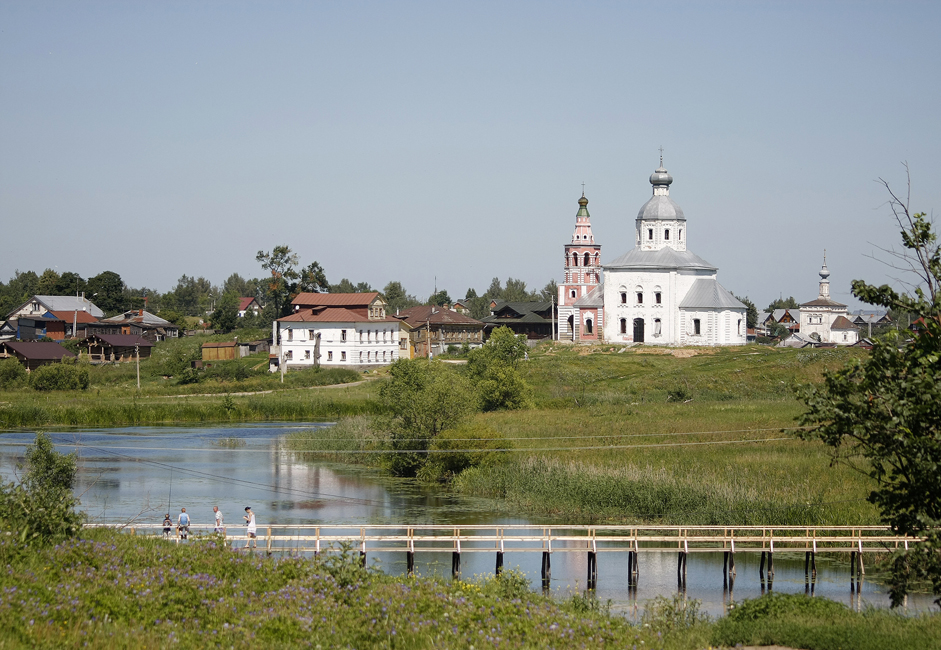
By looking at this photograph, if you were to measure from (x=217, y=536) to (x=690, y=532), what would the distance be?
15.8m

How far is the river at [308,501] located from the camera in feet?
94.0

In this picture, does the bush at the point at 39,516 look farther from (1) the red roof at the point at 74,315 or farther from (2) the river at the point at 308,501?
(1) the red roof at the point at 74,315

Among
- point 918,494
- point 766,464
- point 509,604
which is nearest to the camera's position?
point 918,494

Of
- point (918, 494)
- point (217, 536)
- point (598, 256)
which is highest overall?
point (598, 256)

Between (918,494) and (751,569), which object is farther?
(751,569)

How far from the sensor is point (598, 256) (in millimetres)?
107062

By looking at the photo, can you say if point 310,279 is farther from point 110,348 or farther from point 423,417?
point 423,417

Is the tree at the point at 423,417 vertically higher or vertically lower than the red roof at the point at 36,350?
lower

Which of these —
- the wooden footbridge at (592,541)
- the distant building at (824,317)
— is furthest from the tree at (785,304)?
the wooden footbridge at (592,541)

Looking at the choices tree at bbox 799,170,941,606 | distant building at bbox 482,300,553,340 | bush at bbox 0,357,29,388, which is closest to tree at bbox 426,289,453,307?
distant building at bbox 482,300,553,340

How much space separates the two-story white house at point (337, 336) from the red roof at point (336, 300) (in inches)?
6.8

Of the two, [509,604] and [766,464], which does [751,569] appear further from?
[509,604]

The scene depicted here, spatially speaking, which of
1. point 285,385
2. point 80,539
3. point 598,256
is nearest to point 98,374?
point 285,385

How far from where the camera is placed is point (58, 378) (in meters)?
69.8
